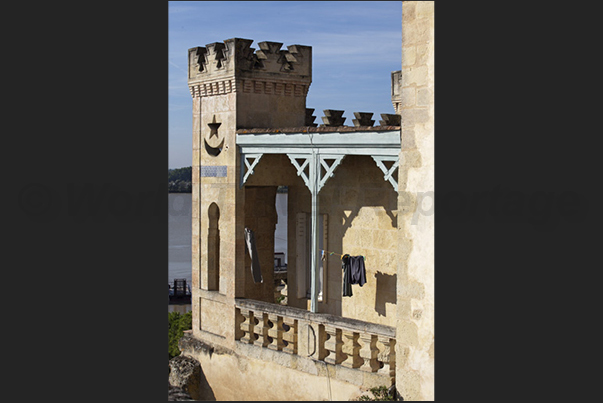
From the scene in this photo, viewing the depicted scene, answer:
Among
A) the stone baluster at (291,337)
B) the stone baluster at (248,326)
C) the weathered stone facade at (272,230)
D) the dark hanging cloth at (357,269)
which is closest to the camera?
the weathered stone facade at (272,230)

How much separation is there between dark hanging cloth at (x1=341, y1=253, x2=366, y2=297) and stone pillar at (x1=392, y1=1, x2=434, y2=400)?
13.9 ft

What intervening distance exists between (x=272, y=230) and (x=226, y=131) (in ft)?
7.95

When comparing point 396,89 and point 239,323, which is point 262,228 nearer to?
point 239,323

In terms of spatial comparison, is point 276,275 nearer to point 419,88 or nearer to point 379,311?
point 379,311

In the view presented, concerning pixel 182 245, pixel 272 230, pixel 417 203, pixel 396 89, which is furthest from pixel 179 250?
pixel 417 203

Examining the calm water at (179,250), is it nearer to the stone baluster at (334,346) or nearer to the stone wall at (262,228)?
the stone wall at (262,228)

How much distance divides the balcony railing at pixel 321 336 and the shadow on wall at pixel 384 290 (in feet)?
2.94

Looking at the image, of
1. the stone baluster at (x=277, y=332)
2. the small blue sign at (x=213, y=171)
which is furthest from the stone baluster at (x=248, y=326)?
the small blue sign at (x=213, y=171)

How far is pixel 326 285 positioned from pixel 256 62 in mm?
4578

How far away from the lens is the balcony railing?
39.2ft

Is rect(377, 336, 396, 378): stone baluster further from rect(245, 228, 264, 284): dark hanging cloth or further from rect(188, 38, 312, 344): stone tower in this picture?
rect(188, 38, 312, 344): stone tower

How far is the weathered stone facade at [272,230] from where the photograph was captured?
12.9 metres

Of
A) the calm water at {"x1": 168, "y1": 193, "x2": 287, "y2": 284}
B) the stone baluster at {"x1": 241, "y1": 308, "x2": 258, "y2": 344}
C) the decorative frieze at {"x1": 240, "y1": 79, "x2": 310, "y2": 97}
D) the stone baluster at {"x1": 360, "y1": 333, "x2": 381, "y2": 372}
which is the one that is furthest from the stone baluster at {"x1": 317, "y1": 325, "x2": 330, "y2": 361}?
the calm water at {"x1": 168, "y1": 193, "x2": 287, "y2": 284}
